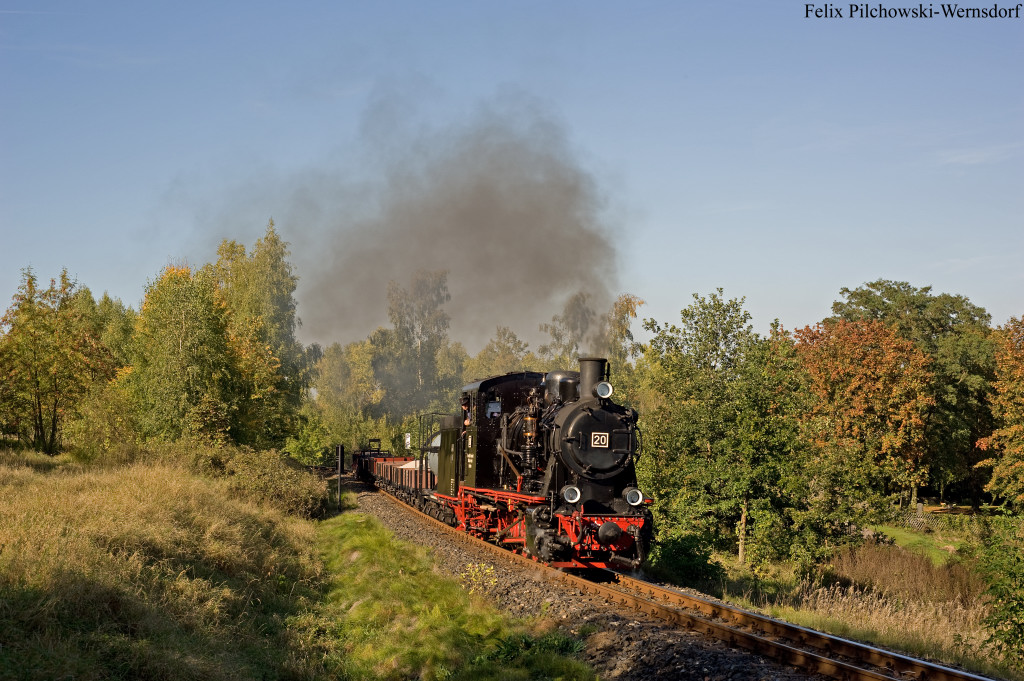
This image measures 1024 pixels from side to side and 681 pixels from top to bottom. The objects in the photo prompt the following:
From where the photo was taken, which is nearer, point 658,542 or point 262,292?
point 658,542

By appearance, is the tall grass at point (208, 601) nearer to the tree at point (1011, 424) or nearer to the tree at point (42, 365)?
the tree at point (42, 365)

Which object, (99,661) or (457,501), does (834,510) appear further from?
(99,661)

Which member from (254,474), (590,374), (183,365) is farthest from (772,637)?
(183,365)

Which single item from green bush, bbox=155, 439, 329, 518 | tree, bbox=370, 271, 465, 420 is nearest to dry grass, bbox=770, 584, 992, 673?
green bush, bbox=155, 439, 329, 518

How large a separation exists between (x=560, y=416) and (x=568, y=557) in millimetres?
2764

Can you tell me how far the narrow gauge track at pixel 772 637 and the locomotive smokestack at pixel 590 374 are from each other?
11.8 ft

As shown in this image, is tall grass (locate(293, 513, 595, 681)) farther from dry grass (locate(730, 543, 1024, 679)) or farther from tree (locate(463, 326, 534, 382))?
tree (locate(463, 326, 534, 382))

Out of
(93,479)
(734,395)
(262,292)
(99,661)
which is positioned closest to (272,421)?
(262,292)

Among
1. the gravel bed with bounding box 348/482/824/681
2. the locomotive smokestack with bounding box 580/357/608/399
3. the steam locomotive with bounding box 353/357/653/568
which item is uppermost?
the locomotive smokestack with bounding box 580/357/608/399

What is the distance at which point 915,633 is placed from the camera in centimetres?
1096

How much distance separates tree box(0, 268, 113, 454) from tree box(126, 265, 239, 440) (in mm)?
5221

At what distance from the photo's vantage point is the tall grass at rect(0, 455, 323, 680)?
898 centimetres

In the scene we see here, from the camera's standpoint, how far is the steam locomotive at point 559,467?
47.0 ft

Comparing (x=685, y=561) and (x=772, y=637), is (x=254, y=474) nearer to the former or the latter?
(x=685, y=561)
